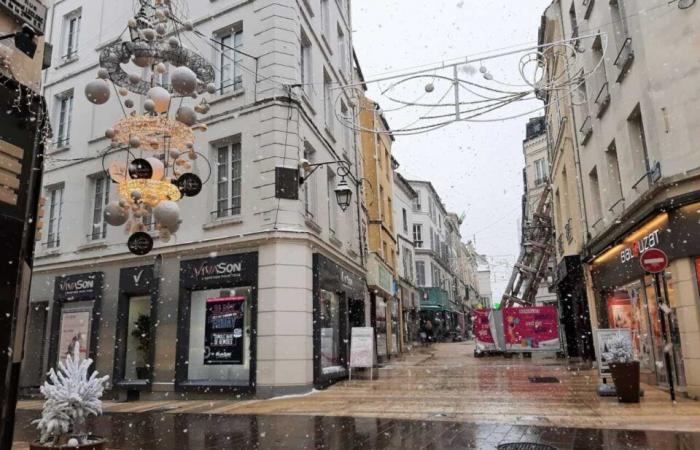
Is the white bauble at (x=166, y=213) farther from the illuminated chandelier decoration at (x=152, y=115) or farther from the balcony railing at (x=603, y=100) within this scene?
the balcony railing at (x=603, y=100)

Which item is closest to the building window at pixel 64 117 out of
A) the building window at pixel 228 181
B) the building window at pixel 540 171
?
the building window at pixel 228 181

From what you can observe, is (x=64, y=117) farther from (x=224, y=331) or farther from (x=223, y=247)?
(x=224, y=331)

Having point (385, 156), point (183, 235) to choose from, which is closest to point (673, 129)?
point (183, 235)

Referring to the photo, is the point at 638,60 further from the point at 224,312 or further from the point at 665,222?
the point at 224,312

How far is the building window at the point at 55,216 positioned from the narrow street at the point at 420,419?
580cm

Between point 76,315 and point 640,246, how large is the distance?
14751mm

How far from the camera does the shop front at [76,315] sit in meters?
14.6

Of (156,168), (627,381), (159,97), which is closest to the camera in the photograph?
(159,97)

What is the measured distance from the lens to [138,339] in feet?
46.3

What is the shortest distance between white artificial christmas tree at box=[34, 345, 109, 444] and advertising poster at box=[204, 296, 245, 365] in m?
7.68

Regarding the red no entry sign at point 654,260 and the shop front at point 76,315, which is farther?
the shop front at point 76,315

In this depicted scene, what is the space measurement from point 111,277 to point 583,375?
1322 cm

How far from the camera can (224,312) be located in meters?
12.9

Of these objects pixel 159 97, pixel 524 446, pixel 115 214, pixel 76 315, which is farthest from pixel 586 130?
pixel 76 315
